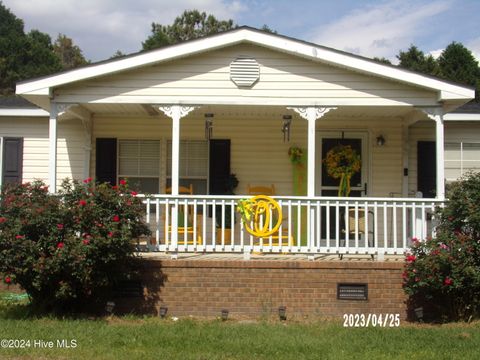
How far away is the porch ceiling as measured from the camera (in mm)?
9859

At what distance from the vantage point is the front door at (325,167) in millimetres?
11555

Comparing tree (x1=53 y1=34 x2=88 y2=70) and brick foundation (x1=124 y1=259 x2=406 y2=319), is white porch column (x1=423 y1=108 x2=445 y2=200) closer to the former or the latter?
brick foundation (x1=124 y1=259 x2=406 y2=319)

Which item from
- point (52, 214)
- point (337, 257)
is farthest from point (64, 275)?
point (337, 257)

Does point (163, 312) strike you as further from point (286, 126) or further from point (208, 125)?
point (286, 126)

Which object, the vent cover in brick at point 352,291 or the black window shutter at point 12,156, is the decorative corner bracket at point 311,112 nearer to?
the vent cover in brick at point 352,291

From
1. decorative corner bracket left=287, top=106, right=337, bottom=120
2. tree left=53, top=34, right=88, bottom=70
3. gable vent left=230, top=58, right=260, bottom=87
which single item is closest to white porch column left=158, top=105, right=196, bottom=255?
gable vent left=230, top=58, right=260, bottom=87

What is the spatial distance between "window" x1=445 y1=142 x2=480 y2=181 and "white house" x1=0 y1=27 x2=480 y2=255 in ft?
0.06

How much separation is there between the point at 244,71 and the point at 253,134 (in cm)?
238

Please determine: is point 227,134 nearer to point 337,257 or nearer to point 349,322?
point 337,257

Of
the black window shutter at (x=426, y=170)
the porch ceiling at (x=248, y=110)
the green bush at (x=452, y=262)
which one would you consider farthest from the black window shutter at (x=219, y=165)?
the green bush at (x=452, y=262)

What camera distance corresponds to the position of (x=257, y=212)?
896 centimetres

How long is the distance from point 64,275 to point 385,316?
4.38 metres

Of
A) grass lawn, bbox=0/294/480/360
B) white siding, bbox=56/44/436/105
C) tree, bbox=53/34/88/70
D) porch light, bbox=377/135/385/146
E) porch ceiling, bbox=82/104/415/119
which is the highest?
tree, bbox=53/34/88/70

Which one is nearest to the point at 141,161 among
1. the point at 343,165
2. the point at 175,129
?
the point at 175,129
